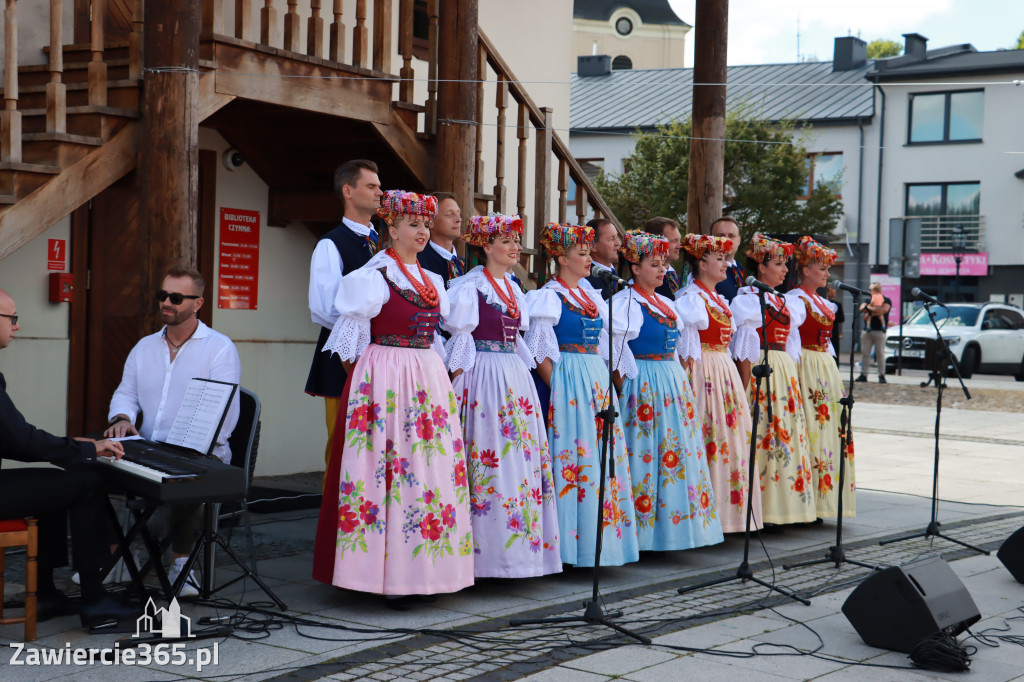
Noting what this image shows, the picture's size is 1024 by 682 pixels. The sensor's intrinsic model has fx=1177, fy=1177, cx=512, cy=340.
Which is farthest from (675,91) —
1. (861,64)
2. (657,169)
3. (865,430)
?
(865,430)

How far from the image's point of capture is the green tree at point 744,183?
27703 millimetres

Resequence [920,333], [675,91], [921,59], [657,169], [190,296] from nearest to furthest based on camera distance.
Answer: [190,296] < [920,333] < [657,169] < [921,59] < [675,91]

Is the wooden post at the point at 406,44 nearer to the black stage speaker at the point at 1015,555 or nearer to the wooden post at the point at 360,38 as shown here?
the wooden post at the point at 360,38

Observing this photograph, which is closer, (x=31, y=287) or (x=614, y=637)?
(x=614, y=637)

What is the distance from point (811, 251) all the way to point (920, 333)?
16.9 metres

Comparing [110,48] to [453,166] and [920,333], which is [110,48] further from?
[920,333]

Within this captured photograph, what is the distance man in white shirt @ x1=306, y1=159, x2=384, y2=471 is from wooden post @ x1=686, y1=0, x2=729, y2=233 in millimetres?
3817

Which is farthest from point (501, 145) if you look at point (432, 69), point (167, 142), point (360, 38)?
point (167, 142)

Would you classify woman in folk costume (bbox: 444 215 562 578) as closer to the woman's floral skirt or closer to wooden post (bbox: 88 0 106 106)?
the woman's floral skirt

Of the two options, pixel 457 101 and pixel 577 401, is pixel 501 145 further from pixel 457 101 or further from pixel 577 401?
pixel 577 401

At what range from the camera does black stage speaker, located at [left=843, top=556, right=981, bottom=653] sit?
4.73 metres

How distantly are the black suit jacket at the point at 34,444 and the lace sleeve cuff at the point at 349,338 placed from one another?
3.72 ft

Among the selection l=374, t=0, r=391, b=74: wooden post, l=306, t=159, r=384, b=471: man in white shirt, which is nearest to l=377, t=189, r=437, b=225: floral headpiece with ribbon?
l=306, t=159, r=384, b=471: man in white shirt

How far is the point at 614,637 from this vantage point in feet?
16.2
